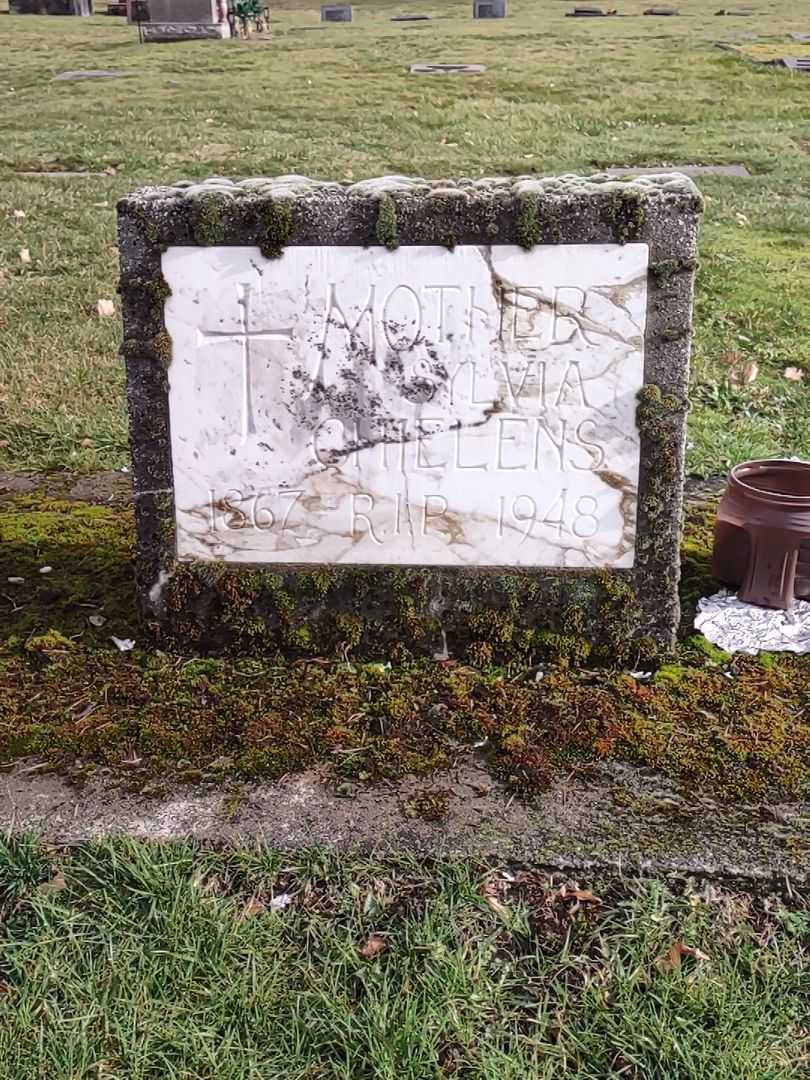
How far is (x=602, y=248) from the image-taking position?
2.77 m

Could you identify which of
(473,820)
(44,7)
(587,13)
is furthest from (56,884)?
(44,7)

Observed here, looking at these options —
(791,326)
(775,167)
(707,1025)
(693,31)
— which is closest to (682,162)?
(775,167)

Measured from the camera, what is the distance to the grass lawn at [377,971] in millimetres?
1968

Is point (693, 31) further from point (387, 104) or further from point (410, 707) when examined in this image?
point (410, 707)

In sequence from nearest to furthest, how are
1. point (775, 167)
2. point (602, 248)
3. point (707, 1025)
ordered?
1. point (707, 1025)
2. point (602, 248)
3. point (775, 167)

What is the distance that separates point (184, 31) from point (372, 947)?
2600 centimetres

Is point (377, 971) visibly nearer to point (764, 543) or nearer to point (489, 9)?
point (764, 543)

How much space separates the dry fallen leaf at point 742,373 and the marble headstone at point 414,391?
2911mm

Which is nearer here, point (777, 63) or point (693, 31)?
point (777, 63)

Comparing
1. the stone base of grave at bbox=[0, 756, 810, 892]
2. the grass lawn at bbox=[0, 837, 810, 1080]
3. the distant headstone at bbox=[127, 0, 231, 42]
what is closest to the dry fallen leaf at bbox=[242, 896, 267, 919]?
the grass lawn at bbox=[0, 837, 810, 1080]

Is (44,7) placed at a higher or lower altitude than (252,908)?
higher

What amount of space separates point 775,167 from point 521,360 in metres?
9.45

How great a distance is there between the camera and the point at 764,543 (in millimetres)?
3180

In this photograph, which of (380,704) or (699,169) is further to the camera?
(699,169)
